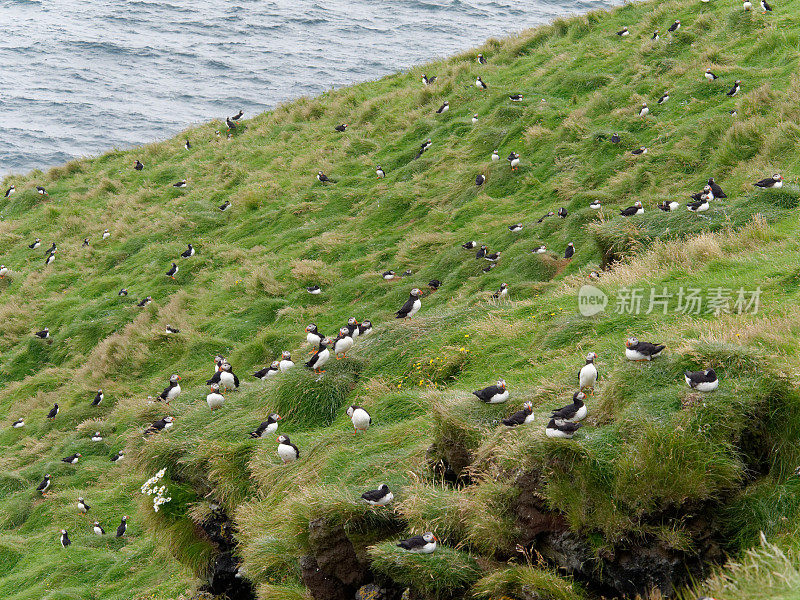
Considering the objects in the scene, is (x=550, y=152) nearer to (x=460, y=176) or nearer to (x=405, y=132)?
(x=460, y=176)

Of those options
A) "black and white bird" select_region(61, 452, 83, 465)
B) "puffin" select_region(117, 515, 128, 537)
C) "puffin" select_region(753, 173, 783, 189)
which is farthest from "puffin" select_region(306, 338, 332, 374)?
"puffin" select_region(753, 173, 783, 189)

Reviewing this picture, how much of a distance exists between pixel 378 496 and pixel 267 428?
4.10 m

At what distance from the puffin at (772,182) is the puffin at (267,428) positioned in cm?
1102

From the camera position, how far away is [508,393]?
1009 cm

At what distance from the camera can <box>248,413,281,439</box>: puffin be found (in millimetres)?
12836

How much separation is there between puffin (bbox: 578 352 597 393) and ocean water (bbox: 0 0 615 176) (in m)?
48.3

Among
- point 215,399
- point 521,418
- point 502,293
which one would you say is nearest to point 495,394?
point 521,418

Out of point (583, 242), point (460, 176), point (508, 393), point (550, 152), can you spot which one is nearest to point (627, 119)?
point (550, 152)

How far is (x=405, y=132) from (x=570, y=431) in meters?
23.9

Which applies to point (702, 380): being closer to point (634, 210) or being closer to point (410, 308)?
point (410, 308)

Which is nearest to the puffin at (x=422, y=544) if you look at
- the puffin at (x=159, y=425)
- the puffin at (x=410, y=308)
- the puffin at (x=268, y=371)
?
the puffin at (x=159, y=425)

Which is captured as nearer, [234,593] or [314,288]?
[234,593]

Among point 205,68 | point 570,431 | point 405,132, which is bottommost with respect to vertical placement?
point 205,68

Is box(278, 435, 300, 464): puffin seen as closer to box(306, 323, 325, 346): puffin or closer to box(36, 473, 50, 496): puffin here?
box(306, 323, 325, 346): puffin
